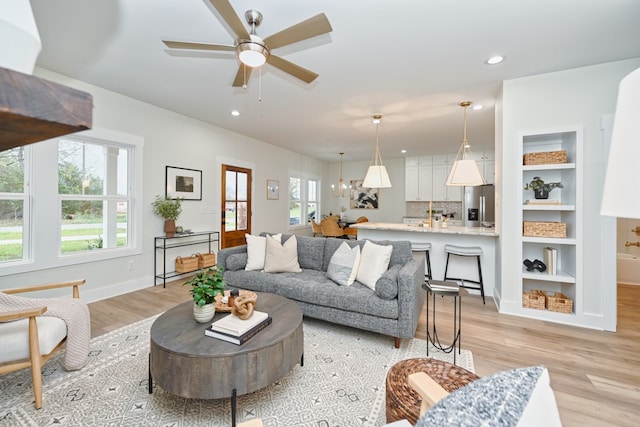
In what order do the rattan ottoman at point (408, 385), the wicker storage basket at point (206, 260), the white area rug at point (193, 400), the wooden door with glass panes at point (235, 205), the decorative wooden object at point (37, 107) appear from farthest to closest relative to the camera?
the wooden door with glass panes at point (235, 205) → the wicker storage basket at point (206, 260) → the white area rug at point (193, 400) → the rattan ottoman at point (408, 385) → the decorative wooden object at point (37, 107)

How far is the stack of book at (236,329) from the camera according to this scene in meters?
1.60

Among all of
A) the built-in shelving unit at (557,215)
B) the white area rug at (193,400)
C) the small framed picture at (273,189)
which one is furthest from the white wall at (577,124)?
the small framed picture at (273,189)

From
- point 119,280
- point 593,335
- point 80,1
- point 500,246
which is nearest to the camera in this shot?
point 80,1

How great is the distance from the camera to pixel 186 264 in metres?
4.20

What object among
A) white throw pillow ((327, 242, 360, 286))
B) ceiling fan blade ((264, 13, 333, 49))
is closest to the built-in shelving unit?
white throw pillow ((327, 242, 360, 286))

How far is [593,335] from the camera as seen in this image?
2623 millimetres

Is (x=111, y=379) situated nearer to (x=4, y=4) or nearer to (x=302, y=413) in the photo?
(x=302, y=413)

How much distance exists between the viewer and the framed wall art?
8.26 metres

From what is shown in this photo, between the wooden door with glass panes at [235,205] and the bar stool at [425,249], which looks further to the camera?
the wooden door with glass panes at [235,205]

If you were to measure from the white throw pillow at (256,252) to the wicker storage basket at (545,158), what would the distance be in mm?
3082

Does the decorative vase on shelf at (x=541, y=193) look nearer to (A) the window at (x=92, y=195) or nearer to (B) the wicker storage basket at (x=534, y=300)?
(B) the wicker storage basket at (x=534, y=300)

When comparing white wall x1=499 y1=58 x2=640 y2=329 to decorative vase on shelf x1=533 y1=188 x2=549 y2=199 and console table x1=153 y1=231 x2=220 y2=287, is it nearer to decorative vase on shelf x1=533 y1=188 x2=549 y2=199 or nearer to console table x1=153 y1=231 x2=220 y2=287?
decorative vase on shelf x1=533 y1=188 x2=549 y2=199

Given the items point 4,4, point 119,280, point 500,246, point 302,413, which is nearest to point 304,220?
point 119,280

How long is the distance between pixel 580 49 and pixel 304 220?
622 centimetres
